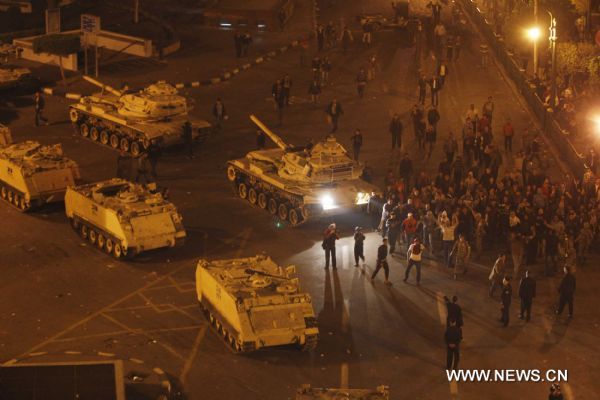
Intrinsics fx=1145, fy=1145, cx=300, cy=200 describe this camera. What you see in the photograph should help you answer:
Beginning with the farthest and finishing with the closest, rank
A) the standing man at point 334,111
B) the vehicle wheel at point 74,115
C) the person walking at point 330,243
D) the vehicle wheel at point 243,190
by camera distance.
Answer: the vehicle wheel at point 74,115 < the standing man at point 334,111 < the vehicle wheel at point 243,190 < the person walking at point 330,243

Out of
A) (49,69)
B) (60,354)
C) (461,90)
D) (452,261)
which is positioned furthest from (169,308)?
(49,69)

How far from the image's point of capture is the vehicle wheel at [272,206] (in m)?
34.8

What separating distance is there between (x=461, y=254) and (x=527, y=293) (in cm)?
309

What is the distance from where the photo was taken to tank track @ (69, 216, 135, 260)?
→ 30.8 metres

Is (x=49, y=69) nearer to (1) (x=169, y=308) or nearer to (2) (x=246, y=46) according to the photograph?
(2) (x=246, y=46)

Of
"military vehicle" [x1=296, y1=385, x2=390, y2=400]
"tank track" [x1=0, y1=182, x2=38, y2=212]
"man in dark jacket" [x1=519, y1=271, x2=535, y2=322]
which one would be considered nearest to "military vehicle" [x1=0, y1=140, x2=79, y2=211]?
"tank track" [x1=0, y1=182, x2=38, y2=212]

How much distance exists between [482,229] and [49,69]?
98.7ft

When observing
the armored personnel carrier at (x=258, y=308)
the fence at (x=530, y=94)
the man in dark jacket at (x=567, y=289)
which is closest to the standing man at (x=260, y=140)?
the fence at (x=530, y=94)

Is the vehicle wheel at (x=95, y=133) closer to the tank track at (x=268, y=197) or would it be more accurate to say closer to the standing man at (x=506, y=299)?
the tank track at (x=268, y=197)

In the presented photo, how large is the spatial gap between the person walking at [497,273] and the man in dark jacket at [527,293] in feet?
3.77

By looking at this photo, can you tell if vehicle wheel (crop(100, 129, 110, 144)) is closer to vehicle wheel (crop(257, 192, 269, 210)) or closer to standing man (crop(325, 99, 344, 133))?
standing man (crop(325, 99, 344, 133))

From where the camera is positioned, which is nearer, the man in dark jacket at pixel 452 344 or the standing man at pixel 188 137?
the man in dark jacket at pixel 452 344
